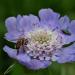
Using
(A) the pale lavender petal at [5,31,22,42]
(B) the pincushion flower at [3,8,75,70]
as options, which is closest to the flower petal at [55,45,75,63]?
(B) the pincushion flower at [3,8,75,70]

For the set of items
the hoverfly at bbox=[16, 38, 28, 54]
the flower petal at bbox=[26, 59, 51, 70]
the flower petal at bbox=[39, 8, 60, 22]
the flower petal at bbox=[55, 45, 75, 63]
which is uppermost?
the flower petal at bbox=[39, 8, 60, 22]

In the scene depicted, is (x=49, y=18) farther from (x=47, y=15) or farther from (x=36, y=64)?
(x=36, y=64)

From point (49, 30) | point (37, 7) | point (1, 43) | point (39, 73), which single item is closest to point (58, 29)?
point (49, 30)

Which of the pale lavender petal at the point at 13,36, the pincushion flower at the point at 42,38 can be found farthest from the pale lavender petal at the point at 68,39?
the pale lavender petal at the point at 13,36

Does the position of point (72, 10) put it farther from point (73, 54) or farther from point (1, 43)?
point (73, 54)

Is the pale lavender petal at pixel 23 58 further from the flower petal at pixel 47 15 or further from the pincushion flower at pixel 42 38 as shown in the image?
the flower petal at pixel 47 15

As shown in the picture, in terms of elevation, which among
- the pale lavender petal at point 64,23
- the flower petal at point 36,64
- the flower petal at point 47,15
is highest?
the flower petal at point 47,15

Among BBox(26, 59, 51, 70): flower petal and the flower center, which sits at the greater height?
the flower center

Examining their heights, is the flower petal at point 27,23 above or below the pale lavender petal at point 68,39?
above

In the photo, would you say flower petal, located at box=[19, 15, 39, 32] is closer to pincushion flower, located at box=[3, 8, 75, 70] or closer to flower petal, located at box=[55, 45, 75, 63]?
pincushion flower, located at box=[3, 8, 75, 70]
